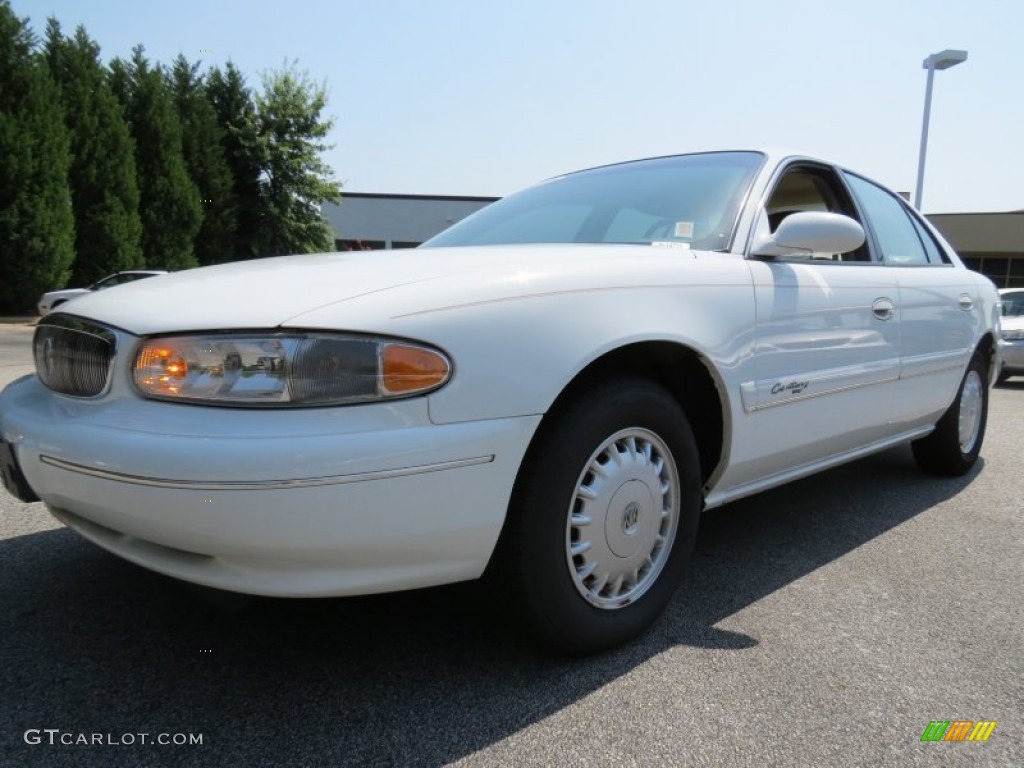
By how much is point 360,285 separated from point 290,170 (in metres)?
22.9

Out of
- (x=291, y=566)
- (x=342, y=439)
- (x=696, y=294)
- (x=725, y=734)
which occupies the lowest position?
(x=725, y=734)

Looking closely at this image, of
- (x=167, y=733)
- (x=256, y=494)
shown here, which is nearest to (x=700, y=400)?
(x=256, y=494)

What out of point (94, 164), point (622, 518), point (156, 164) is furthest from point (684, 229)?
point (156, 164)

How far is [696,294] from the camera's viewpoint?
2156 millimetres

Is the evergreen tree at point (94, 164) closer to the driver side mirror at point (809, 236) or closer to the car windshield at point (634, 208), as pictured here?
the car windshield at point (634, 208)

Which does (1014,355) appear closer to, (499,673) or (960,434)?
(960,434)

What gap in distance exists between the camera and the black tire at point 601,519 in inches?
70.1

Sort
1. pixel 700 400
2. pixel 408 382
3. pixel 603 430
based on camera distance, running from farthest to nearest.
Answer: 1. pixel 700 400
2. pixel 603 430
3. pixel 408 382

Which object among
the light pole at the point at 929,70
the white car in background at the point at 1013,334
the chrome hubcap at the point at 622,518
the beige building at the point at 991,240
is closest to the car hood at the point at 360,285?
the chrome hubcap at the point at 622,518

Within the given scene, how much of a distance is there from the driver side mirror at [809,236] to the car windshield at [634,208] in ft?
0.45

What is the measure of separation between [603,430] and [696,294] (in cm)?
54

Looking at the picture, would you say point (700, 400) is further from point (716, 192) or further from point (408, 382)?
point (408, 382)

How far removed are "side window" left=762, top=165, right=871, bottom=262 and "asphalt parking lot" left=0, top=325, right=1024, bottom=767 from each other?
1.31 meters

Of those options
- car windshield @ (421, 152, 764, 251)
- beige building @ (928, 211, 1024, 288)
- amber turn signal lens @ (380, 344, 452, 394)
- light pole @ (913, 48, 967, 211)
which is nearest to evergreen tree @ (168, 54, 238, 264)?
light pole @ (913, 48, 967, 211)
